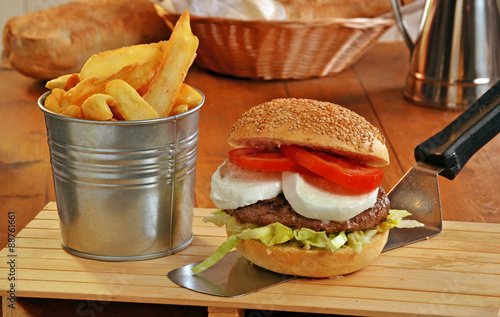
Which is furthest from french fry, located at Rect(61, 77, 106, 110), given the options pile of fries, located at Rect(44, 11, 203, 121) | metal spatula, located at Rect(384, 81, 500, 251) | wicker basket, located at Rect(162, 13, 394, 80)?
wicker basket, located at Rect(162, 13, 394, 80)

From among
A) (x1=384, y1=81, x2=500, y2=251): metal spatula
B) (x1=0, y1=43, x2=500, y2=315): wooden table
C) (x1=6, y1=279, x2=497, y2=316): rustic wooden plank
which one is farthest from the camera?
(x1=0, y1=43, x2=500, y2=315): wooden table

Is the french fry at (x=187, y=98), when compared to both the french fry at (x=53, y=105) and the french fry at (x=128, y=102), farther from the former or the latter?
the french fry at (x=53, y=105)

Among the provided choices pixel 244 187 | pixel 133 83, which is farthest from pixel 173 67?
pixel 244 187

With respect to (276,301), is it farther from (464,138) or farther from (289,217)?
(464,138)

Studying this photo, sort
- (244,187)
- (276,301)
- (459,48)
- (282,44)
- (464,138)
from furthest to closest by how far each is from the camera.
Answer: (282,44) → (459,48) → (464,138) → (244,187) → (276,301)

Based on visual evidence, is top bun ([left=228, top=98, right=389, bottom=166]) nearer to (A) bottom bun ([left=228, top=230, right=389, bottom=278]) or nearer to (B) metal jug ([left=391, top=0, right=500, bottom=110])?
(A) bottom bun ([left=228, top=230, right=389, bottom=278])

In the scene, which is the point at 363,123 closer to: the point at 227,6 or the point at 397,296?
the point at 397,296

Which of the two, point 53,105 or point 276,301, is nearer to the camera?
point 276,301
